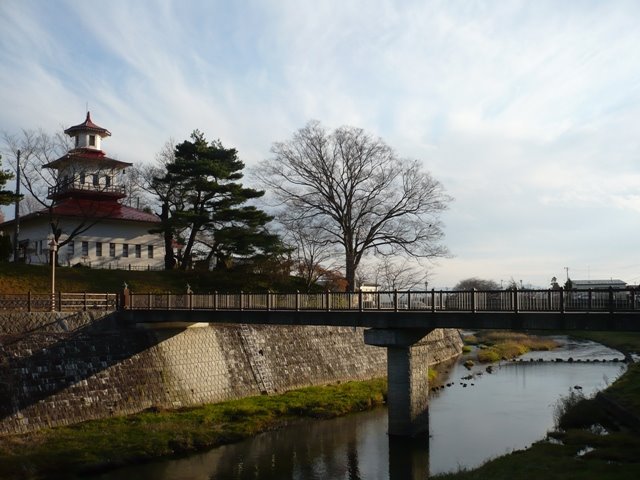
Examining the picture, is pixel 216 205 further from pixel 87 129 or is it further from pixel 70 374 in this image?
pixel 70 374

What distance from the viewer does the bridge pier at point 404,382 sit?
2669cm

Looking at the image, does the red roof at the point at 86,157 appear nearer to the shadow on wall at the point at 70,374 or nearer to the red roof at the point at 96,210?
the red roof at the point at 96,210

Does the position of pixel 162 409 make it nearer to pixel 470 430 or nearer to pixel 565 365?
pixel 470 430

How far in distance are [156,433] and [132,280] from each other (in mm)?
26034

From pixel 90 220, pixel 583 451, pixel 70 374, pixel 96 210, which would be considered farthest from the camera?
pixel 96 210

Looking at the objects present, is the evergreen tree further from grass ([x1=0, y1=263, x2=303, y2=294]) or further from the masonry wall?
the masonry wall

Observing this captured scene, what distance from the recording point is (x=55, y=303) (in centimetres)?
3275

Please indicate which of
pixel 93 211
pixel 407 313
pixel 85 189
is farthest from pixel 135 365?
pixel 85 189

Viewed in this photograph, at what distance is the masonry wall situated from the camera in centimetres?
2605

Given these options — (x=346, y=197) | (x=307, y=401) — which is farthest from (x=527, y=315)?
(x=346, y=197)

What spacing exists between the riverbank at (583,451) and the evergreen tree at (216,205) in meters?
29.8

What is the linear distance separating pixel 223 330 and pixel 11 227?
3429 centimetres

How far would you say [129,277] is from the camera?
50.0m

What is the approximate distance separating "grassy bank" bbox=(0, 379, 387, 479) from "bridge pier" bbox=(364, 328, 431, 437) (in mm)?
5363
